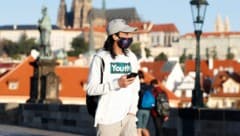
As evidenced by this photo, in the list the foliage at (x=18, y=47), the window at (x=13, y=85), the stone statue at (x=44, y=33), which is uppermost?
the foliage at (x=18, y=47)

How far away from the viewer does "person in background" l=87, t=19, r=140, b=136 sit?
5.66 meters

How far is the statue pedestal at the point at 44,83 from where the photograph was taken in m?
24.7

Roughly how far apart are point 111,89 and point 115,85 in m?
0.04

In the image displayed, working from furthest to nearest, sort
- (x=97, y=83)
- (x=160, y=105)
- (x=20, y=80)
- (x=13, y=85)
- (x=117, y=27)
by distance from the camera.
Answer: (x=20, y=80)
(x=13, y=85)
(x=160, y=105)
(x=117, y=27)
(x=97, y=83)

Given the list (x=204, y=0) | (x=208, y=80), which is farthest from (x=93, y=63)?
(x=208, y=80)

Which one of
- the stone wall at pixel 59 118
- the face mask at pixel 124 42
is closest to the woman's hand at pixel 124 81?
the face mask at pixel 124 42

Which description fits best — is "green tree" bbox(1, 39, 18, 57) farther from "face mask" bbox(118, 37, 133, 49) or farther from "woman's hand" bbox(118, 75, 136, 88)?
"woman's hand" bbox(118, 75, 136, 88)

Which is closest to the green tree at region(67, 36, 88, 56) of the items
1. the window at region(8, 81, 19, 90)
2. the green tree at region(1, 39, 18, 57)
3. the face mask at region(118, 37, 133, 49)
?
the green tree at region(1, 39, 18, 57)

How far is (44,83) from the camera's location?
979 inches

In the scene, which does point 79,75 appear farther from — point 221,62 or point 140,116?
point 221,62

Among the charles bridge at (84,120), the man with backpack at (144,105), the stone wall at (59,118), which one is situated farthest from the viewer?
the stone wall at (59,118)

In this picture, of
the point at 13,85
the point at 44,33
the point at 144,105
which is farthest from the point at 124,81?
the point at 13,85

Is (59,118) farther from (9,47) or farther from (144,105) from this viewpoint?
(9,47)

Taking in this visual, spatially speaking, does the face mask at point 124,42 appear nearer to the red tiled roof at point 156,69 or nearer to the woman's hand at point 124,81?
the woman's hand at point 124,81
